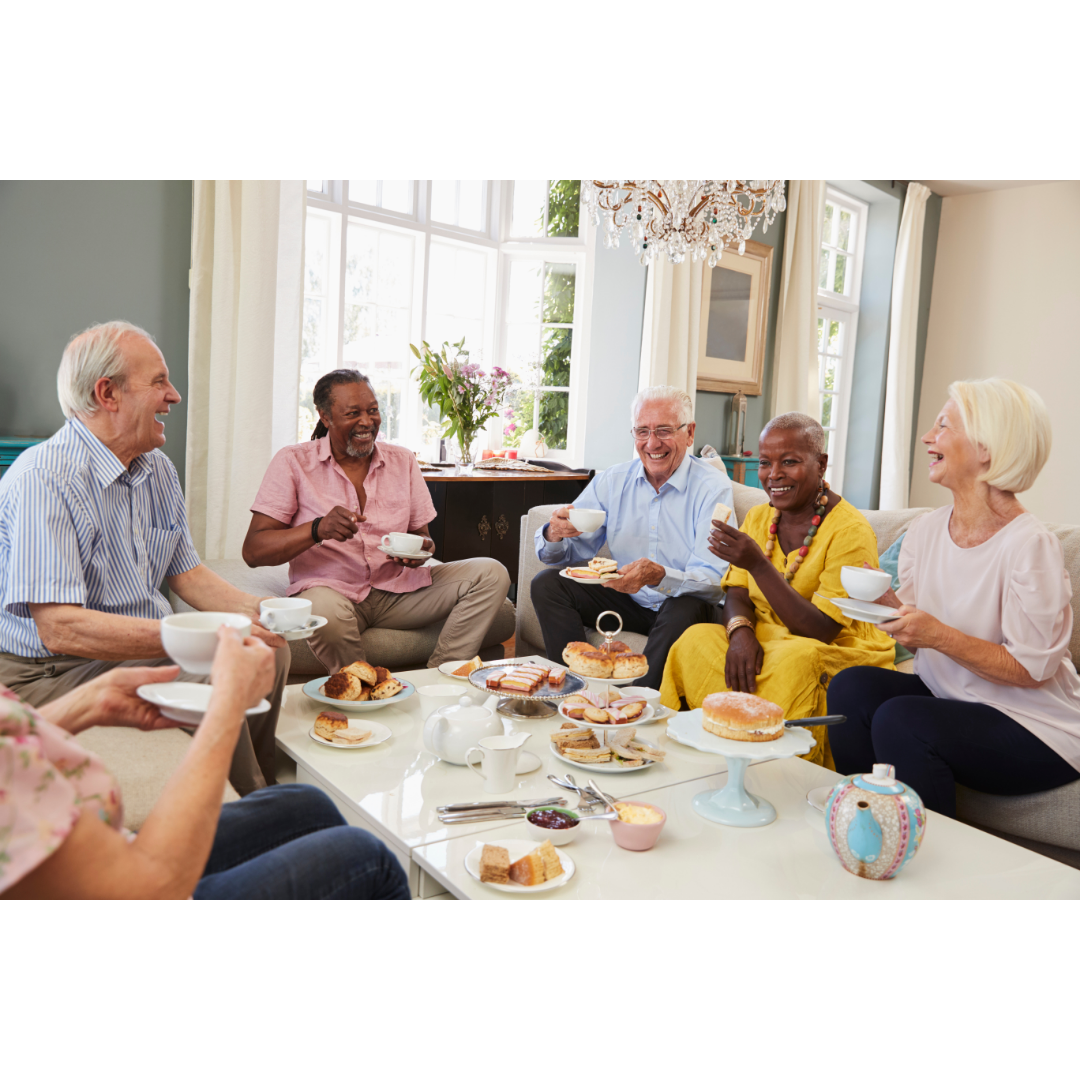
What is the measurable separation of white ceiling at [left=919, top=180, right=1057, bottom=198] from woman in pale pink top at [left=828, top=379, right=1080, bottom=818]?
5.76 meters

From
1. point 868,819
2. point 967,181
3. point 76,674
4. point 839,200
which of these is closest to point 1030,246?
point 967,181

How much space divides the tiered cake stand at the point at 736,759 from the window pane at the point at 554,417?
147 inches

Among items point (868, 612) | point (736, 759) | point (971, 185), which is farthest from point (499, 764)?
point (971, 185)

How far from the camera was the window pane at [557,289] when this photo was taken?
509cm

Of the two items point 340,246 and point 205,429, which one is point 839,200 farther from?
point 205,429

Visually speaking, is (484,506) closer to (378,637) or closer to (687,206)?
(378,637)

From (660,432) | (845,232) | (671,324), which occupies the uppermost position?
(845,232)

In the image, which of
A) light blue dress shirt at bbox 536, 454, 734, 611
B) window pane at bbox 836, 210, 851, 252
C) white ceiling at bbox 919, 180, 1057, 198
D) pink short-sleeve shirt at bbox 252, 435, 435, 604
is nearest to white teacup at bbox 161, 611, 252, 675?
pink short-sleeve shirt at bbox 252, 435, 435, 604

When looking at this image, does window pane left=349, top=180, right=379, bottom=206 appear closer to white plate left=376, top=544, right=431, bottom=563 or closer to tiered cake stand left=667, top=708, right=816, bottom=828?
white plate left=376, top=544, right=431, bottom=563

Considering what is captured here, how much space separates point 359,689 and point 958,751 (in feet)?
4.28

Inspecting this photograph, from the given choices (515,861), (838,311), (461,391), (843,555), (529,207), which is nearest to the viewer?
(515,861)

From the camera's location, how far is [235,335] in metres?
3.28

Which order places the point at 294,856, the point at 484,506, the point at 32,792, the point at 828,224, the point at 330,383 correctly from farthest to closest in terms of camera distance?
the point at 828,224
the point at 484,506
the point at 330,383
the point at 294,856
the point at 32,792

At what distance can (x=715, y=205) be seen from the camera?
3.06 meters
